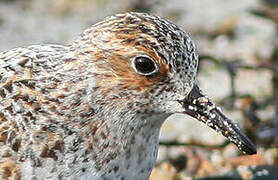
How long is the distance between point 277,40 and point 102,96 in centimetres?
550

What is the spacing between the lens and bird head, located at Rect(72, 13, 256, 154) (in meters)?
6.57

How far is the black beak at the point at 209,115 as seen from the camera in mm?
6703

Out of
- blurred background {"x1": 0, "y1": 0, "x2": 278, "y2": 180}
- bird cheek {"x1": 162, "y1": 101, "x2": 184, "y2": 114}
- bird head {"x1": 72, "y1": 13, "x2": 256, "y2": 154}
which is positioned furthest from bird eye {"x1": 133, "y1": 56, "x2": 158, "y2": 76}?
blurred background {"x1": 0, "y1": 0, "x2": 278, "y2": 180}

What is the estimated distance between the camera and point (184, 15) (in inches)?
498

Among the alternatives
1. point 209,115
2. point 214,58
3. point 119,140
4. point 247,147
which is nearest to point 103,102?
point 119,140

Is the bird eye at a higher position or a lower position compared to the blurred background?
lower

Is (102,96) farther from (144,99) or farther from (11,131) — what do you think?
(11,131)

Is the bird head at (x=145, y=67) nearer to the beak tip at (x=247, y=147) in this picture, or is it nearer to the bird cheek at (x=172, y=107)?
the bird cheek at (x=172, y=107)

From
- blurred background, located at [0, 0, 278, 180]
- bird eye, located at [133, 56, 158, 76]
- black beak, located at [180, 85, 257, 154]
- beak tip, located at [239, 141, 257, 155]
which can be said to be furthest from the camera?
blurred background, located at [0, 0, 278, 180]

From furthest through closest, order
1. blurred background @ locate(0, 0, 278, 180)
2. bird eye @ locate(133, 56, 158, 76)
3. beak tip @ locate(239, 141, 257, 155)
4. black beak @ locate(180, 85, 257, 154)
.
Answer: blurred background @ locate(0, 0, 278, 180), beak tip @ locate(239, 141, 257, 155), black beak @ locate(180, 85, 257, 154), bird eye @ locate(133, 56, 158, 76)

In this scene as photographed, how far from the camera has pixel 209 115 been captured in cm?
682

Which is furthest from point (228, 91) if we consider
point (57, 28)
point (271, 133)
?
point (57, 28)

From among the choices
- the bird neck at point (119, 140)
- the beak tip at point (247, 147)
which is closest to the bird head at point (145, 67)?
the bird neck at point (119, 140)

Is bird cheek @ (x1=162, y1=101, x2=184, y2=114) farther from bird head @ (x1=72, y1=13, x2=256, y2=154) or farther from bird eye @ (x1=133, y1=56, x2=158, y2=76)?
bird eye @ (x1=133, y1=56, x2=158, y2=76)
